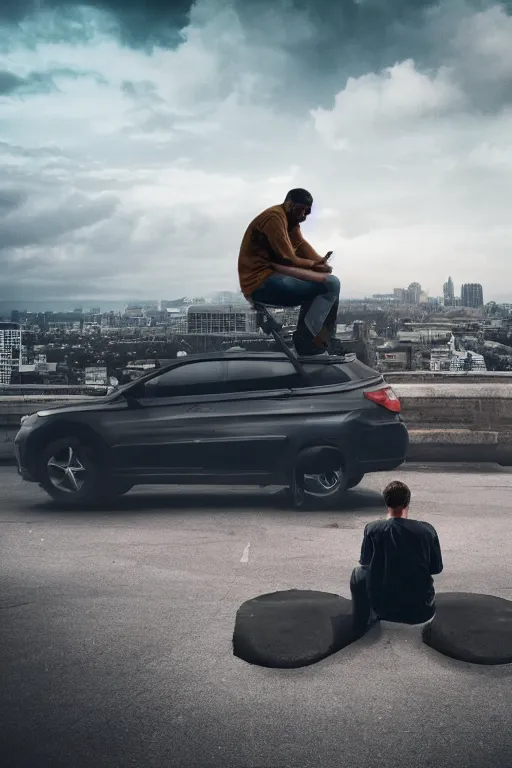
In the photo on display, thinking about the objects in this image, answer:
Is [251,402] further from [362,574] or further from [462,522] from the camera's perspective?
[362,574]

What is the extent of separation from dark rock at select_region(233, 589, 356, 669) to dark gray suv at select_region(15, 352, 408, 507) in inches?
106

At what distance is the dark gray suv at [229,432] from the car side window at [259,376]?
0.03 feet

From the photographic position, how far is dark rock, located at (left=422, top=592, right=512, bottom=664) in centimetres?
487

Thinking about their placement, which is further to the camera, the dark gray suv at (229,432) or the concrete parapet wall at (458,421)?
the concrete parapet wall at (458,421)

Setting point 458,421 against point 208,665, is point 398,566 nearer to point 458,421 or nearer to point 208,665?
point 208,665

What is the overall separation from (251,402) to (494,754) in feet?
16.9

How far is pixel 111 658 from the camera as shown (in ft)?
15.7

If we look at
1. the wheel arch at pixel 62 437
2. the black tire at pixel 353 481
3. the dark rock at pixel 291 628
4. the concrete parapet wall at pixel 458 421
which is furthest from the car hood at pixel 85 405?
the concrete parapet wall at pixel 458 421

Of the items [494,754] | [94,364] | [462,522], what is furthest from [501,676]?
[94,364]

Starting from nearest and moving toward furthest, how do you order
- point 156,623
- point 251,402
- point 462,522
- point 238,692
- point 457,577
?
point 238,692
point 156,623
point 457,577
point 462,522
point 251,402

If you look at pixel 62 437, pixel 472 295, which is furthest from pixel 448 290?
pixel 62 437

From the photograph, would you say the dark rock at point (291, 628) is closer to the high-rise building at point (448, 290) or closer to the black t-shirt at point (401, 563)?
the black t-shirt at point (401, 563)

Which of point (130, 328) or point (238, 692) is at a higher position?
point (130, 328)

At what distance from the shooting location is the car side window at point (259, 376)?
8.56 meters
